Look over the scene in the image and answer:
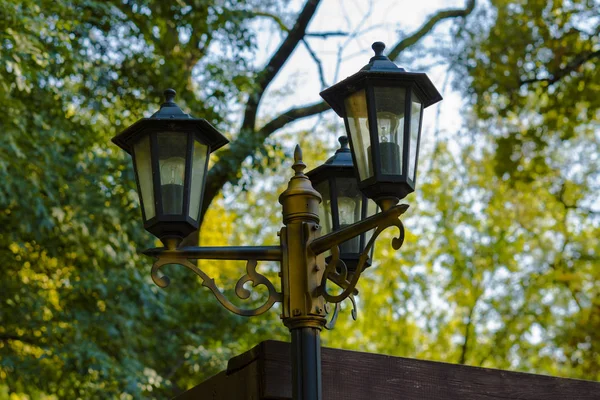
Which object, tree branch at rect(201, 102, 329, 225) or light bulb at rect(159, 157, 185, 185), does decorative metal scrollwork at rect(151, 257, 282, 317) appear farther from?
tree branch at rect(201, 102, 329, 225)

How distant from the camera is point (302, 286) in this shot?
3621 mm

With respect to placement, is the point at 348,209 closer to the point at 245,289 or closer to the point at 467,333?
the point at 245,289

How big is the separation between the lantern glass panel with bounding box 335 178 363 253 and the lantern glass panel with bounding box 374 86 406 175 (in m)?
0.74

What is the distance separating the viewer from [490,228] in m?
19.3

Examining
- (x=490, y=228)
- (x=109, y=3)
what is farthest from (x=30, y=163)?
(x=490, y=228)

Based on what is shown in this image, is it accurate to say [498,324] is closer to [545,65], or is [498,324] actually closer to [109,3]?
[545,65]

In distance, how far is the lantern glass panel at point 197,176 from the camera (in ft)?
12.9

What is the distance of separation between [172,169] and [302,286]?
0.78 m

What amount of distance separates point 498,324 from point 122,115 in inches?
440

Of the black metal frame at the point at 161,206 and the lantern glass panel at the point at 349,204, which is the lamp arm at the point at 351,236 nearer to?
the black metal frame at the point at 161,206

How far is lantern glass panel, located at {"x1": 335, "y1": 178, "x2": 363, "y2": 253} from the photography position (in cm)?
443

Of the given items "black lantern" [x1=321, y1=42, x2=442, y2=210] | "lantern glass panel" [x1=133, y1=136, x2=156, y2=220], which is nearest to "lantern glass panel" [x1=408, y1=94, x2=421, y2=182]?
"black lantern" [x1=321, y1=42, x2=442, y2=210]

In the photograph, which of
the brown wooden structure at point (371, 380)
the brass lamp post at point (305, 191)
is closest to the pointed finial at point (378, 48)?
the brass lamp post at point (305, 191)

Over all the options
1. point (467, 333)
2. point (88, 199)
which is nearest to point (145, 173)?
point (88, 199)
